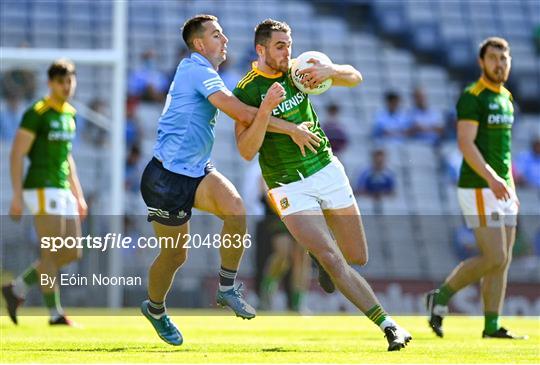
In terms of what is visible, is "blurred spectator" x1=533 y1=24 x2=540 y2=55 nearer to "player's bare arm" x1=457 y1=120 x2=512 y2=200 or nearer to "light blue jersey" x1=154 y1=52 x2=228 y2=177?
"player's bare arm" x1=457 y1=120 x2=512 y2=200

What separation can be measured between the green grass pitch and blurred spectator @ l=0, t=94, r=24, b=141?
4833mm

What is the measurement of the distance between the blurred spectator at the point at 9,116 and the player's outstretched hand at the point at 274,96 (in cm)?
1029

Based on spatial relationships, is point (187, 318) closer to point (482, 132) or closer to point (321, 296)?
point (321, 296)

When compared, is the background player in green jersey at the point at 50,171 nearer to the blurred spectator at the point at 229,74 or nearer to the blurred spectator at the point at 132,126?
the blurred spectator at the point at 132,126

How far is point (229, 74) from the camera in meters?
20.3

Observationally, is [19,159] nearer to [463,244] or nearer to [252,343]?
[252,343]

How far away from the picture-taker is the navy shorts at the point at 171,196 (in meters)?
8.51

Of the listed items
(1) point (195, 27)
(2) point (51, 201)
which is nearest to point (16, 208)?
(2) point (51, 201)

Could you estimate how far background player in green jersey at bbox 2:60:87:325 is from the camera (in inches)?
461

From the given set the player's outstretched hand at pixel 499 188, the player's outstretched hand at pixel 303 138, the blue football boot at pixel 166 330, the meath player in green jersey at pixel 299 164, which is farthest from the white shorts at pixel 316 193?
the player's outstretched hand at pixel 499 188

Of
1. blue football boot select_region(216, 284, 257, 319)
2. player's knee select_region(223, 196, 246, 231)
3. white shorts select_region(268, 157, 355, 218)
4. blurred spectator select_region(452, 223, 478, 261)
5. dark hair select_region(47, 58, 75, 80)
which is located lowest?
blurred spectator select_region(452, 223, 478, 261)

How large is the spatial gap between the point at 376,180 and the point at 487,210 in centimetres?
825

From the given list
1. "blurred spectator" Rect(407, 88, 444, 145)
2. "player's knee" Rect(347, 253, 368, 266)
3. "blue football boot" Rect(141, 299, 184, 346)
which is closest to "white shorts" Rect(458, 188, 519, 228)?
"player's knee" Rect(347, 253, 368, 266)

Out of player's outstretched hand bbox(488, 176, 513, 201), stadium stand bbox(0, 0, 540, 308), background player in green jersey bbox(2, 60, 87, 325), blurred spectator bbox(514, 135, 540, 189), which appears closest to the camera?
player's outstretched hand bbox(488, 176, 513, 201)
